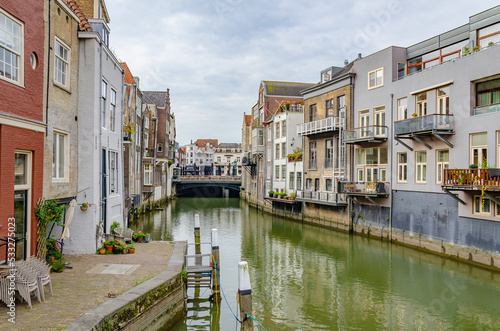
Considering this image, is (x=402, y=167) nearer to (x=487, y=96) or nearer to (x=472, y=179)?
(x=472, y=179)

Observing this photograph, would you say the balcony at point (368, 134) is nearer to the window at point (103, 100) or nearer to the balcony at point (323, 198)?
the balcony at point (323, 198)

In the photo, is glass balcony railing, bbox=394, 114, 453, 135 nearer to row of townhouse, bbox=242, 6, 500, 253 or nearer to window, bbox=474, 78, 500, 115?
row of townhouse, bbox=242, 6, 500, 253

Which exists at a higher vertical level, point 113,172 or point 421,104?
point 421,104

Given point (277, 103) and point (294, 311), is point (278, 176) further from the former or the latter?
point (294, 311)

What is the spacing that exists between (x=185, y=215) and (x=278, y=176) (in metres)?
11.0

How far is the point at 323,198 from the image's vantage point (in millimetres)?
30703

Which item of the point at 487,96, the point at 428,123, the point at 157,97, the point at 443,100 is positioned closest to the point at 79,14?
the point at 428,123

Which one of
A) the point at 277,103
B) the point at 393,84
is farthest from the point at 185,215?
the point at 393,84

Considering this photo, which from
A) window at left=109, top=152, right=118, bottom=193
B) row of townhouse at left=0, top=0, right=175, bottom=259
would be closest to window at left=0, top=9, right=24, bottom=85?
row of townhouse at left=0, top=0, right=175, bottom=259

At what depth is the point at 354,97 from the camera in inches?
1145

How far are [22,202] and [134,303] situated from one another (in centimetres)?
415

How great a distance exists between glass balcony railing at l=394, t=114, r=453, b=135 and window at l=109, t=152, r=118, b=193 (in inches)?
617

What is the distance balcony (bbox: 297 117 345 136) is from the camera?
1193 inches

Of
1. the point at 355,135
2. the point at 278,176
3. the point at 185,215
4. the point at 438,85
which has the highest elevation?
the point at 438,85
